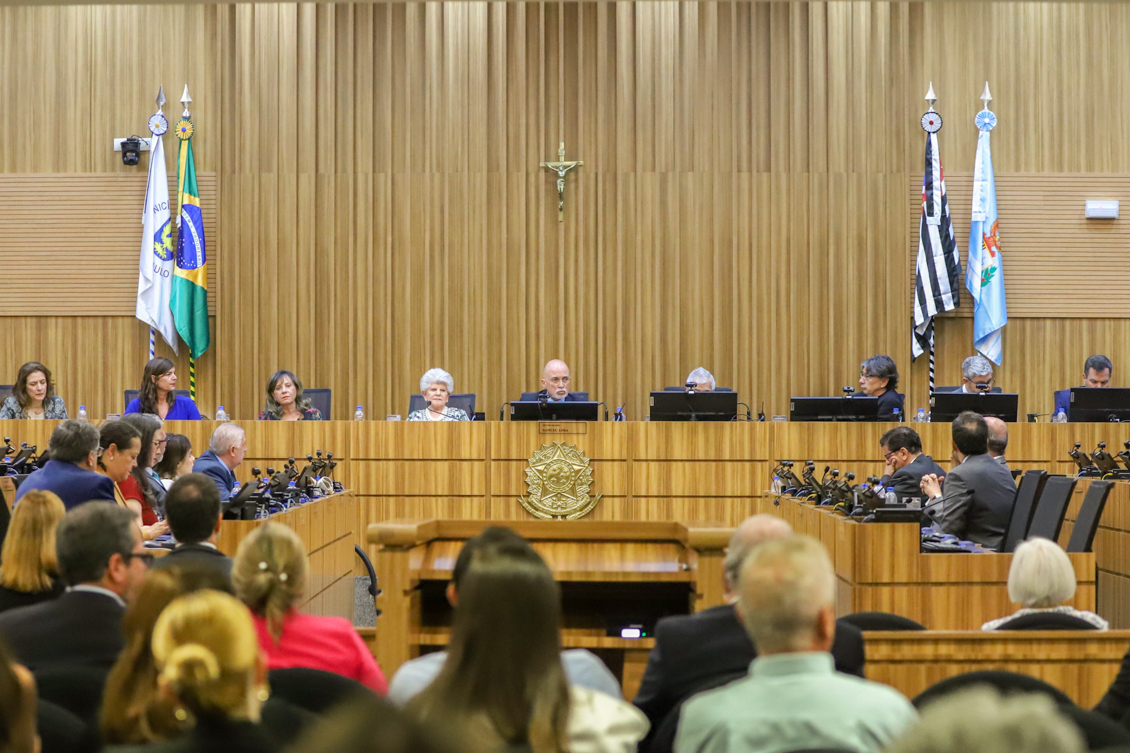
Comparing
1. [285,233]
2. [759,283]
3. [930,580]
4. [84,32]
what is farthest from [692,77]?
[930,580]

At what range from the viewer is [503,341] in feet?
34.0

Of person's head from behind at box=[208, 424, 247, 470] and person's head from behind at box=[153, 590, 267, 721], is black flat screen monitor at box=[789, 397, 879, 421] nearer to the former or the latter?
person's head from behind at box=[208, 424, 247, 470]

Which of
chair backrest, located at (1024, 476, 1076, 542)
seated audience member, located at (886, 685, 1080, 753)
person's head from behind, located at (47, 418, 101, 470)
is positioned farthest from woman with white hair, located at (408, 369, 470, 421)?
seated audience member, located at (886, 685, 1080, 753)

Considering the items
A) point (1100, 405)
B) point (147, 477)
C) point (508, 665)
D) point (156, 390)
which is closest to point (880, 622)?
point (508, 665)

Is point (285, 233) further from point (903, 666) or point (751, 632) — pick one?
point (751, 632)

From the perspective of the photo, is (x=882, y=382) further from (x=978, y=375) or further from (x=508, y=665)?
(x=508, y=665)

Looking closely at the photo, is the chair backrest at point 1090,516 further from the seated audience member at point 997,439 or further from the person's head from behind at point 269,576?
the person's head from behind at point 269,576

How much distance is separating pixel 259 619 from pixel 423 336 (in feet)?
25.9

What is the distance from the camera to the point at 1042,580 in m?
3.61

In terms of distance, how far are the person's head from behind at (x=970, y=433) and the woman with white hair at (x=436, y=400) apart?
3578 millimetres

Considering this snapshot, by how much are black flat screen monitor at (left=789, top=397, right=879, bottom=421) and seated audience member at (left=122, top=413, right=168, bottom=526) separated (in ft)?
13.7

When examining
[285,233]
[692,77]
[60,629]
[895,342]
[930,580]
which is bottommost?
[930,580]

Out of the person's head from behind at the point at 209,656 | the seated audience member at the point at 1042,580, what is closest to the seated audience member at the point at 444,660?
the person's head from behind at the point at 209,656

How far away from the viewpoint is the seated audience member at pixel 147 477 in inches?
207
